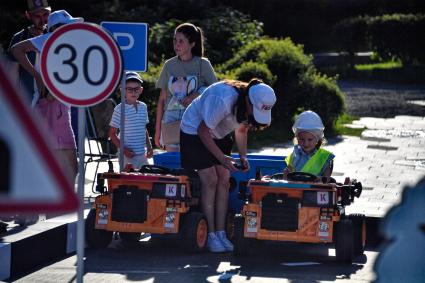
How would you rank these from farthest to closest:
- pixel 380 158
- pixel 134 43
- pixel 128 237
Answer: pixel 380 158, pixel 134 43, pixel 128 237

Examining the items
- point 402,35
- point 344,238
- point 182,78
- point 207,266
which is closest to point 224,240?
point 207,266

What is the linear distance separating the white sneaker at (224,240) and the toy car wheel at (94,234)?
918mm

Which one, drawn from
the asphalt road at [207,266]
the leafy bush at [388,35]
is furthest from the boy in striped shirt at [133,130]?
the leafy bush at [388,35]

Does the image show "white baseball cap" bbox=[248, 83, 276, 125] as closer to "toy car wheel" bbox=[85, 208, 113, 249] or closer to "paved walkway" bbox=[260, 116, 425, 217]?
"toy car wheel" bbox=[85, 208, 113, 249]

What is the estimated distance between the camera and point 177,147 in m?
10.9

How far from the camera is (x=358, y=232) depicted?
367 inches

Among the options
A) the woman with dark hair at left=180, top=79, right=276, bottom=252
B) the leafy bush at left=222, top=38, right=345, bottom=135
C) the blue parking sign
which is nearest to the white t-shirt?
the woman with dark hair at left=180, top=79, right=276, bottom=252

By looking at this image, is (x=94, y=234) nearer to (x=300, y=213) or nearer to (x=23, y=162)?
(x=300, y=213)

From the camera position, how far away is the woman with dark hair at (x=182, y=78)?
10.5m

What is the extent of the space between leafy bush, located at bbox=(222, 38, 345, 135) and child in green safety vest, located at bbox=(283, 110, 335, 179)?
30.5 feet

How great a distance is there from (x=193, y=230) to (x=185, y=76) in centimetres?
187

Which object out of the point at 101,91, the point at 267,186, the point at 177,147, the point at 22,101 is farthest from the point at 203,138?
the point at 22,101

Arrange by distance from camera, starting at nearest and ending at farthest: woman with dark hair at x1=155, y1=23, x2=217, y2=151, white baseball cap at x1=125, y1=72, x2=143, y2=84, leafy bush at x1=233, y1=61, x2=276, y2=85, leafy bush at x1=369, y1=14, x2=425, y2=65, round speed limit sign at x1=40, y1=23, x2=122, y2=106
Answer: round speed limit sign at x1=40, y1=23, x2=122, y2=106, woman with dark hair at x1=155, y1=23, x2=217, y2=151, white baseball cap at x1=125, y1=72, x2=143, y2=84, leafy bush at x1=233, y1=61, x2=276, y2=85, leafy bush at x1=369, y1=14, x2=425, y2=65

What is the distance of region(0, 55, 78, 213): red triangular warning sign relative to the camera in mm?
3502
